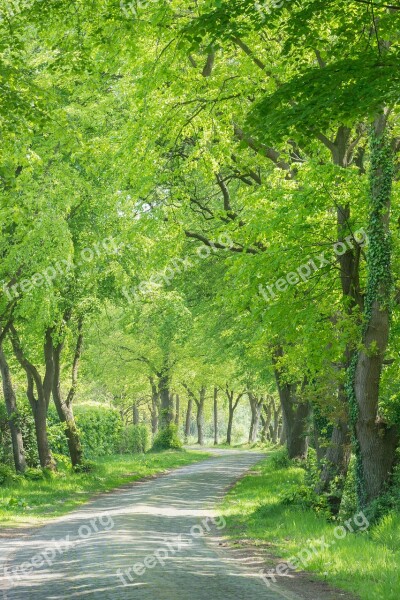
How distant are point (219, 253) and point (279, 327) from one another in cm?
896

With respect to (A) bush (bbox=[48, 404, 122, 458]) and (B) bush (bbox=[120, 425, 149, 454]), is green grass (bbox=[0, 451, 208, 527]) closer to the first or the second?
(A) bush (bbox=[48, 404, 122, 458])

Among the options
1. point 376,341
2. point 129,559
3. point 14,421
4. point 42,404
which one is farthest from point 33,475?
point 376,341

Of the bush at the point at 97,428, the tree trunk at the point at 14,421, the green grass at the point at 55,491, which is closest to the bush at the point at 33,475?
the green grass at the point at 55,491

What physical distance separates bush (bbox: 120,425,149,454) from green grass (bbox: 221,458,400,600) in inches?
1172

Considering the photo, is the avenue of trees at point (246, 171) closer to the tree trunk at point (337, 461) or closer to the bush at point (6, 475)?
the tree trunk at point (337, 461)

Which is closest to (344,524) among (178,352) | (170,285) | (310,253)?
(310,253)

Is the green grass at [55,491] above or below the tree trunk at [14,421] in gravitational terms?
below

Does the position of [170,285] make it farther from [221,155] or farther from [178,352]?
[178,352]

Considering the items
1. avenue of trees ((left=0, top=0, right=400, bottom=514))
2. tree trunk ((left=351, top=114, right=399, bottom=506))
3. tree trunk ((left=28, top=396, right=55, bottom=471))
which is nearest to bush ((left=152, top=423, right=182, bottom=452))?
tree trunk ((left=28, top=396, right=55, bottom=471))

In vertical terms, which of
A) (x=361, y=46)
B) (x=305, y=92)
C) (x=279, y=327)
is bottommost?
(x=279, y=327)

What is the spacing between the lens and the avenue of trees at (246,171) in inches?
399

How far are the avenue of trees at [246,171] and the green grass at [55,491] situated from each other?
211cm

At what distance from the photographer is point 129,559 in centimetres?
1142

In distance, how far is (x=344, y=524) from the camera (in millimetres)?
14695
